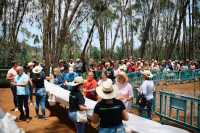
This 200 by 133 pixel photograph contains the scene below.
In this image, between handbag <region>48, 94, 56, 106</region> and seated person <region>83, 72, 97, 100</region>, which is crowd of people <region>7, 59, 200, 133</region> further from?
handbag <region>48, 94, 56, 106</region>

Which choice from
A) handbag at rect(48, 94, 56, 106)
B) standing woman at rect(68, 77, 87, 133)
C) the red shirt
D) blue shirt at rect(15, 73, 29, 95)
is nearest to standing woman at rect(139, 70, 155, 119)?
the red shirt

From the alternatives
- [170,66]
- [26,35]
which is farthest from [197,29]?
[170,66]

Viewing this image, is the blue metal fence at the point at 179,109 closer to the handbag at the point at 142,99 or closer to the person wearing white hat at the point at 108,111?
the handbag at the point at 142,99

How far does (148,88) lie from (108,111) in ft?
17.4

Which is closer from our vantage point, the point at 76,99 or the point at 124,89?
the point at 76,99

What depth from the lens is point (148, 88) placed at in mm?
12055

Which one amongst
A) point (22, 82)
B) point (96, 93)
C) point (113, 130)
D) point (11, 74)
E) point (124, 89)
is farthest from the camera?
point (11, 74)

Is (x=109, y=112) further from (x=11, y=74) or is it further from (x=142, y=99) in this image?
(x=11, y=74)

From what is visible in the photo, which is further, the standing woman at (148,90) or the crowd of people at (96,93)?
the standing woman at (148,90)

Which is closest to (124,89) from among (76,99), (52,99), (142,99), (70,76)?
(142,99)

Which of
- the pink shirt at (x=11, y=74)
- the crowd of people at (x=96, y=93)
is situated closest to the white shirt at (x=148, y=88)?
the crowd of people at (x=96, y=93)

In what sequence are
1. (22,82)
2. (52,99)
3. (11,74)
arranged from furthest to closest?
(52,99)
(11,74)
(22,82)

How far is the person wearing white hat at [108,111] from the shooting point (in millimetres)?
6887

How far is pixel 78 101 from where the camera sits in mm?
9016
